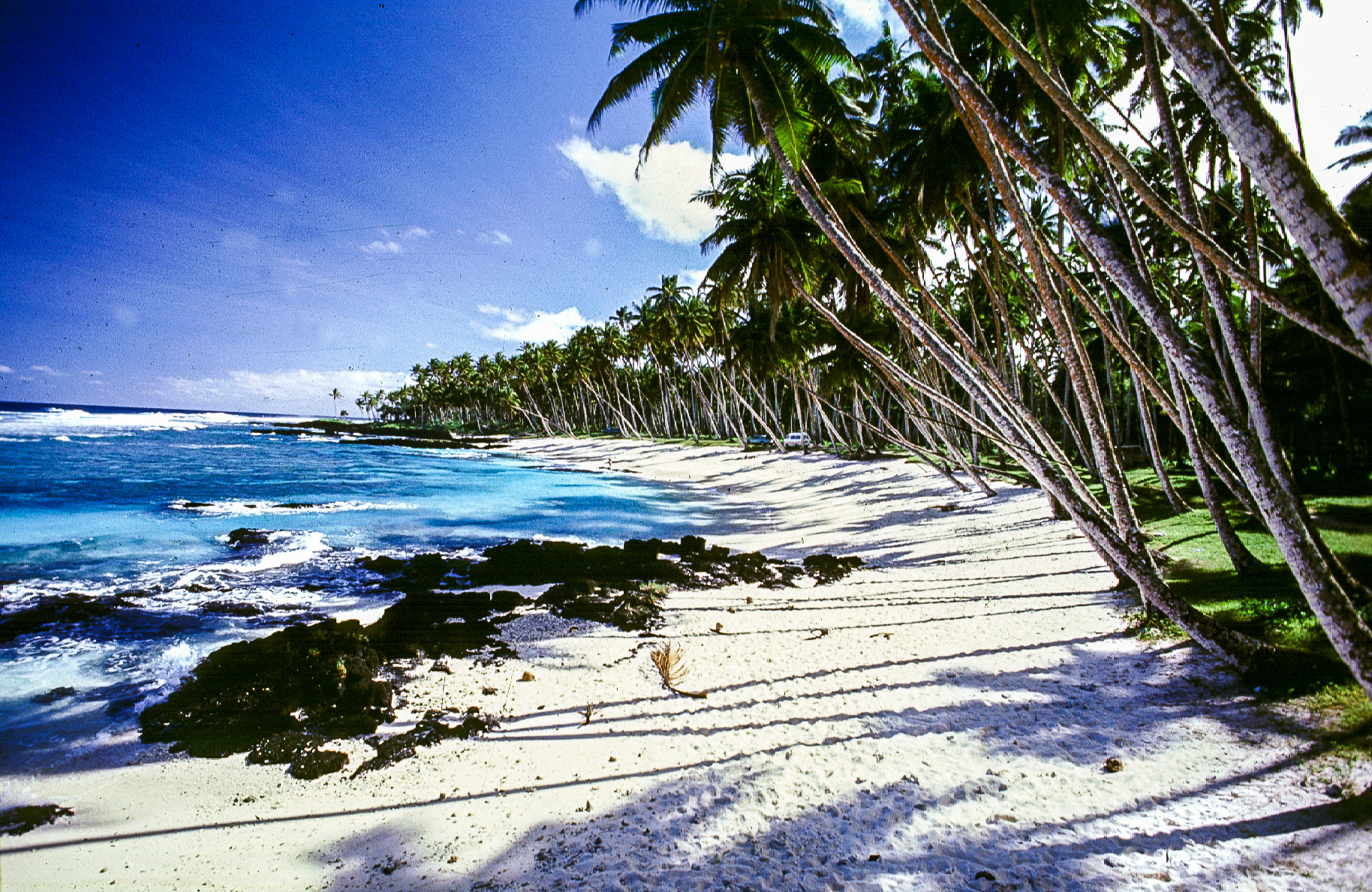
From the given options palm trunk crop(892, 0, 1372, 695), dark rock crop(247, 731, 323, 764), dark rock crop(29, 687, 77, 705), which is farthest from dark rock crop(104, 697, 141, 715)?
palm trunk crop(892, 0, 1372, 695)

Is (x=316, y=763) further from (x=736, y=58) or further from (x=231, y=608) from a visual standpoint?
(x=736, y=58)

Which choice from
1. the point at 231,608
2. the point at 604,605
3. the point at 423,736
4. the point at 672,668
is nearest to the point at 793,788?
the point at 672,668

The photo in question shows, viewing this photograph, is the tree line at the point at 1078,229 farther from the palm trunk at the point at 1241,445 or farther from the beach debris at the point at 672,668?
the beach debris at the point at 672,668

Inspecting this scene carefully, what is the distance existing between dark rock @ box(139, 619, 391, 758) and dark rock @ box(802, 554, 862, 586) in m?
7.96

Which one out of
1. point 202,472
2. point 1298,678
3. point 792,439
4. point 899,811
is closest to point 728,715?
point 899,811

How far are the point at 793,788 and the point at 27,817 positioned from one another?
6565 millimetres

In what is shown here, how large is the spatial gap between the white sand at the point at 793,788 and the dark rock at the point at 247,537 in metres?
12.0

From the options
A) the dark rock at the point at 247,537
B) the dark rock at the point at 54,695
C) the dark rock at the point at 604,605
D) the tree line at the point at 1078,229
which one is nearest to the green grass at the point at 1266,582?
the tree line at the point at 1078,229

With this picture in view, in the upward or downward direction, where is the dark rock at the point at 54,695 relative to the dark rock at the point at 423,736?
downward

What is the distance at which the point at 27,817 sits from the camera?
4641 mm

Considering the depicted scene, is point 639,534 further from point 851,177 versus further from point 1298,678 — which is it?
point 1298,678

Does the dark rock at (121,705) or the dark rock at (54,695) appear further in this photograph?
the dark rock at (54,695)

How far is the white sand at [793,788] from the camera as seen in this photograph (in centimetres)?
355

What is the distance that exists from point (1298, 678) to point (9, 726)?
44.6 feet
